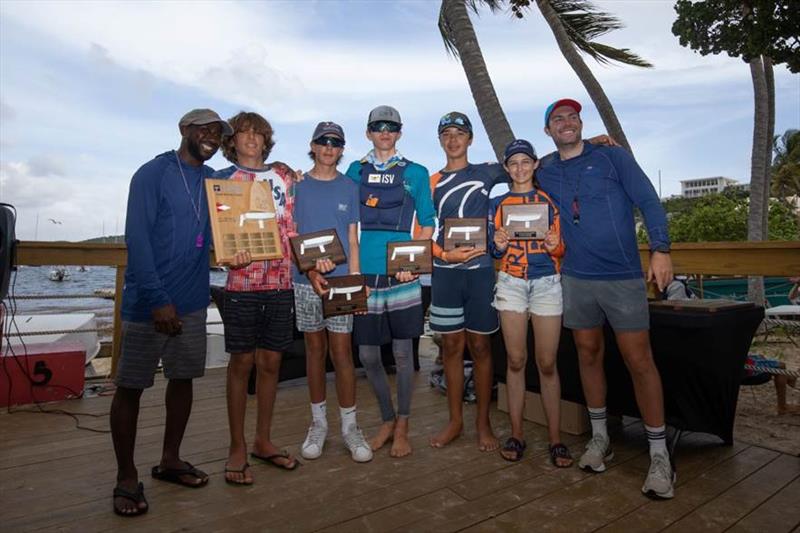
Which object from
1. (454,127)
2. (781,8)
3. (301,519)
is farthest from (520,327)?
(781,8)

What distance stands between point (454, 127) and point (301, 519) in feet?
7.87

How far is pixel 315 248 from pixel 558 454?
1.88m

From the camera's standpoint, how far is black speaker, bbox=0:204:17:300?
8.38 feet

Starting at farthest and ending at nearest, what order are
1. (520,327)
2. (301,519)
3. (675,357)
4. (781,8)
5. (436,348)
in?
(436,348), (781,8), (520,327), (675,357), (301,519)

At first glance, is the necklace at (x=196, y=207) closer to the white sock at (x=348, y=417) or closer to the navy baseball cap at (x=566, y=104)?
the white sock at (x=348, y=417)

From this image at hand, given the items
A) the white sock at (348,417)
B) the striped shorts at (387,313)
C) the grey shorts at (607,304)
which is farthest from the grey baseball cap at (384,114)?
the white sock at (348,417)

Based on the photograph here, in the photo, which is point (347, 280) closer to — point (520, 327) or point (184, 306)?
point (184, 306)

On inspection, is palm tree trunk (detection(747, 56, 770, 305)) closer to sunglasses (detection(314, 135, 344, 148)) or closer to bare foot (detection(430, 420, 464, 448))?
bare foot (detection(430, 420, 464, 448))

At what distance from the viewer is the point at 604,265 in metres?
2.53

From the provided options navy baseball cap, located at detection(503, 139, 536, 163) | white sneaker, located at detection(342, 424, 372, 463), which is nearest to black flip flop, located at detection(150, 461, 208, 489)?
white sneaker, located at detection(342, 424, 372, 463)

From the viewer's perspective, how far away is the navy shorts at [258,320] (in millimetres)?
2566

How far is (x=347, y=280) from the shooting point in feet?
8.85

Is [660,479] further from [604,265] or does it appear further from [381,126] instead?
[381,126]

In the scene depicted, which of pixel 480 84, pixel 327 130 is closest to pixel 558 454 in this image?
pixel 327 130
